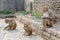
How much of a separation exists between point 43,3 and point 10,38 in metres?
3.27

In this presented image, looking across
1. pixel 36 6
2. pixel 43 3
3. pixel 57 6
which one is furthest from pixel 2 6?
pixel 57 6

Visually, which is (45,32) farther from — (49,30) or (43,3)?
(43,3)

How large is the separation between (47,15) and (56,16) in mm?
1480

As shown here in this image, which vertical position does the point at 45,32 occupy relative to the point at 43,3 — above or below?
below

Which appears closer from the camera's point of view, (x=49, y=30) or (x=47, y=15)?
(x=49, y=30)

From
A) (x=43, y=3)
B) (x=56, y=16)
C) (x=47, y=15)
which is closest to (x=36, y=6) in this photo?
(x=43, y=3)

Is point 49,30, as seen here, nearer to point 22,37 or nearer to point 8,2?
point 22,37

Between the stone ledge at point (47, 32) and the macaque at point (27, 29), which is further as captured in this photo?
the macaque at point (27, 29)

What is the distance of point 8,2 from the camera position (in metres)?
13.4

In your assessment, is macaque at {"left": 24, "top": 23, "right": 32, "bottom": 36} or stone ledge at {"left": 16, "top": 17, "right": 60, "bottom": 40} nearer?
stone ledge at {"left": 16, "top": 17, "right": 60, "bottom": 40}

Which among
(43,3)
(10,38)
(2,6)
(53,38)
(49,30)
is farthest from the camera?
(2,6)

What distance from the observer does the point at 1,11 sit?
12453mm

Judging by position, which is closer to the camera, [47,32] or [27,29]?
[47,32]

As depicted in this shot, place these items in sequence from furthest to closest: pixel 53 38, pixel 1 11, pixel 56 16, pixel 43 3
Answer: pixel 1 11 → pixel 43 3 → pixel 56 16 → pixel 53 38
